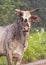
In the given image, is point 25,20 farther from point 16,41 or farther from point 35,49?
point 35,49

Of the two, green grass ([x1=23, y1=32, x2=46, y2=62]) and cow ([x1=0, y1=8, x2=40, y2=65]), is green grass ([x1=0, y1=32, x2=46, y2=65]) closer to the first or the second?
green grass ([x1=23, y1=32, x2=46, y2=62])

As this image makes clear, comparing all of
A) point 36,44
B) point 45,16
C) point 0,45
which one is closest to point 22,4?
point 45,16

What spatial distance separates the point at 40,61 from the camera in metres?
12.6

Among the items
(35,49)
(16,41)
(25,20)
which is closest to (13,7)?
(35,49)

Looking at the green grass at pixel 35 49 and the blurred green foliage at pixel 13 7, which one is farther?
the blurred green foliage at pixel 13 7

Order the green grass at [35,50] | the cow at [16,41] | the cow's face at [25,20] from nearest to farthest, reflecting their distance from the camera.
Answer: the cow's face at [25,20], the cow at [16,41], the green grass at [35,50]

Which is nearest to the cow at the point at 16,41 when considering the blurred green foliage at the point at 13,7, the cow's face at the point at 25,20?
the cow's face at the point at 25,20

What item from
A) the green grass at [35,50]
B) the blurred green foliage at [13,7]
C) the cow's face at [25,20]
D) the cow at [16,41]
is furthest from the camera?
the blurred green foliage at [13,7]

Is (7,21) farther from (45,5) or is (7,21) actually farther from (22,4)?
(45,5)

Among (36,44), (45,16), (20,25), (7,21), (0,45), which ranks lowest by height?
(45,16)

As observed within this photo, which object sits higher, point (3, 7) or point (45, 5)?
point (3, 7)

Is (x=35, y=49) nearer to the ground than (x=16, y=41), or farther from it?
nearer to the ground

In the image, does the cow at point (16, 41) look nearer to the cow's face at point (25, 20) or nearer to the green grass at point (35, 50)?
the cow's face at point (25, 20)

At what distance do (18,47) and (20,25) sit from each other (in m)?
0.66
